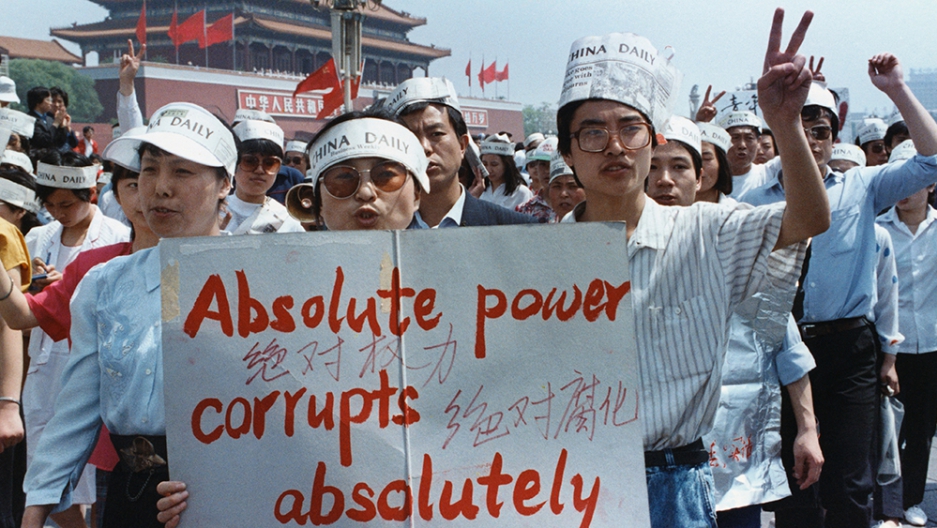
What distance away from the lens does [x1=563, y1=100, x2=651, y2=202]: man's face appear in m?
1.99

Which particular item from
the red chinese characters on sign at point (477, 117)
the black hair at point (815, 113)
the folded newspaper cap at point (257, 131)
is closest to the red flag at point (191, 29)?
the red chinese characters on sign at point (477, 117)

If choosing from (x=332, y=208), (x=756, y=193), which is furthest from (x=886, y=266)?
(x=332, y=208)

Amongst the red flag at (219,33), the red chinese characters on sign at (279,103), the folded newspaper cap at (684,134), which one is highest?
the red flag at (219,33)

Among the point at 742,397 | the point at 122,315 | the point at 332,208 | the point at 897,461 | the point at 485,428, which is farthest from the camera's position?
the point at 897,461

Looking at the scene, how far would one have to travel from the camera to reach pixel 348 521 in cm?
171

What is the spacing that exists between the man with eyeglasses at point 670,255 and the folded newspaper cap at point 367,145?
46 cm

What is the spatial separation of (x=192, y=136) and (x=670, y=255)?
1103 millimetres

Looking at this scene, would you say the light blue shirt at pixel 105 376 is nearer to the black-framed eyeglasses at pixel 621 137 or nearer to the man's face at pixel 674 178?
the black-framed eyeglasses at pixel 621 137

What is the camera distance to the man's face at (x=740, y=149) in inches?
211

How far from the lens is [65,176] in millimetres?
4379

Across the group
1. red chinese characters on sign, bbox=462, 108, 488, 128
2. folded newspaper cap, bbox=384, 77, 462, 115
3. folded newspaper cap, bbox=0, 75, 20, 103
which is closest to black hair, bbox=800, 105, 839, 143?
folded newspaper cap, bbox=384, 77, 462, 115

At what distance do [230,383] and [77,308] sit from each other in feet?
1.91

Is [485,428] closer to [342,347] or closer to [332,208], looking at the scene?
[342,347]

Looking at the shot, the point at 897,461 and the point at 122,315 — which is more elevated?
the point at 122,315
